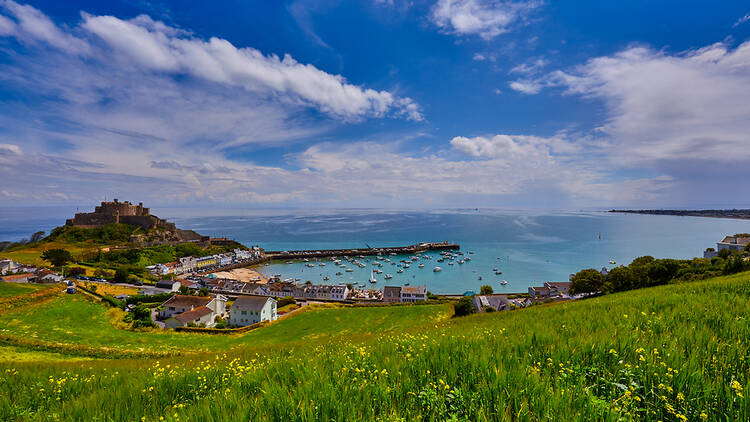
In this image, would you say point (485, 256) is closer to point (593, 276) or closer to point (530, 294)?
point (530, 294)

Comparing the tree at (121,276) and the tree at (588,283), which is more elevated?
the tree at (588,283)

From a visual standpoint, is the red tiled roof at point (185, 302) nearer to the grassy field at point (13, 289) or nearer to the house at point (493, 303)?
the grassy field at point (13, 289)

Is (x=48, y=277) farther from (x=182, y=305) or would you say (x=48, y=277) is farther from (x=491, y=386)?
(x=491, y=386)

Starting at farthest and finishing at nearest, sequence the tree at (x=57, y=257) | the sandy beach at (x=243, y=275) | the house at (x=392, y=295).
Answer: the sandy beach at (x=243, y=275) → the tree at (x=57, y=257) → the house at (x=392, y=295)

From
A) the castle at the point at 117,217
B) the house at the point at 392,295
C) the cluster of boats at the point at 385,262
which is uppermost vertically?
the castle at the point at 117,217

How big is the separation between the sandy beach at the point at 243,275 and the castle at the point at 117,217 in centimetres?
5733

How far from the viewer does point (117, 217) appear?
105 meters

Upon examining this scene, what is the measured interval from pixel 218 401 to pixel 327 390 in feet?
3.42

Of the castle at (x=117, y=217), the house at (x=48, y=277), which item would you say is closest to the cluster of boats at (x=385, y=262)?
the house at (x=48, y=277)

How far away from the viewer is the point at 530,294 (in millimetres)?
50406

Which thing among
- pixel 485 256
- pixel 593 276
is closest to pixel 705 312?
pixel 593 276

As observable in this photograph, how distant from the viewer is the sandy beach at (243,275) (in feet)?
233

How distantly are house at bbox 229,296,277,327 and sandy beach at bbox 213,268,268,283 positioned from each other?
3198 cm

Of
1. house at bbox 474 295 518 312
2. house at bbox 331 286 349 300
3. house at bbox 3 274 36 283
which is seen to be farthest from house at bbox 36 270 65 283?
house at bbox 474 295 518 312
